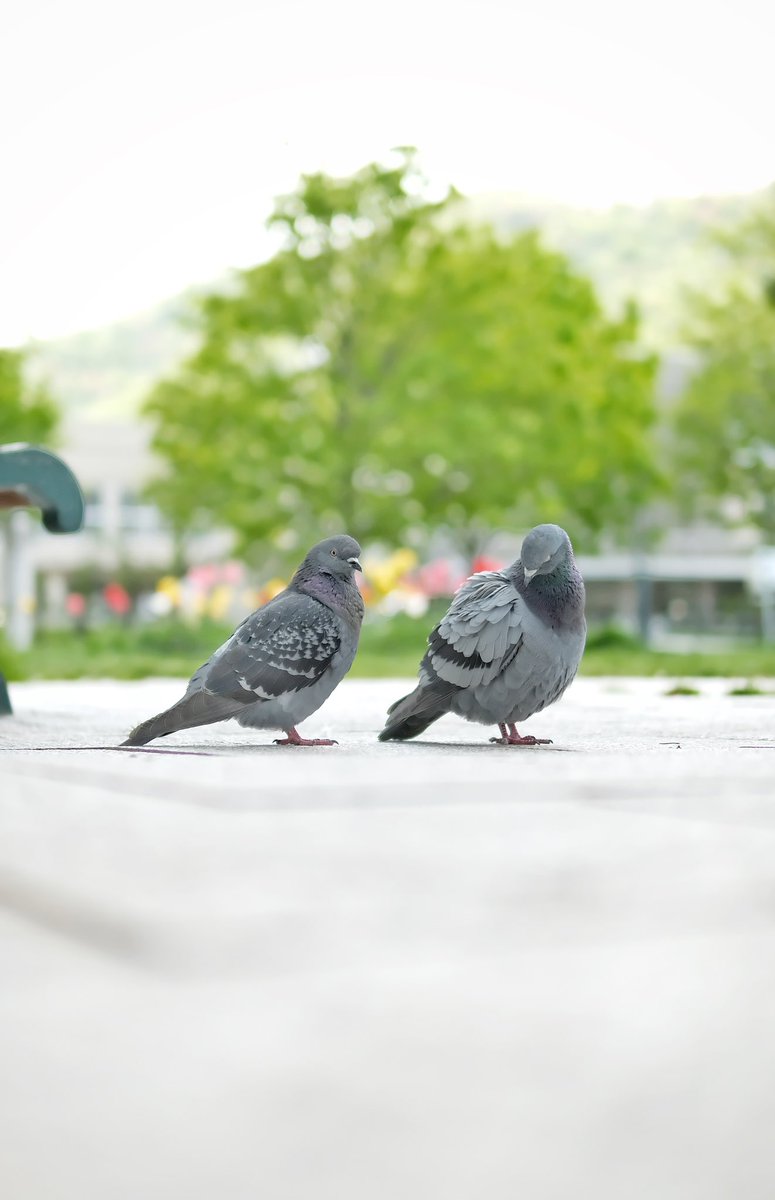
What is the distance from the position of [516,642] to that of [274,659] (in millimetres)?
777

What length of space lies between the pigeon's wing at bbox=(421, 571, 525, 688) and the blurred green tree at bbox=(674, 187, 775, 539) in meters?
29.2

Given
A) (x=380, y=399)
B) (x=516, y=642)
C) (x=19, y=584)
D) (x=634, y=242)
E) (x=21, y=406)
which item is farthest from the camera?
(x=634, y=242)

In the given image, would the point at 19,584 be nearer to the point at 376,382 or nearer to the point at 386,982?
the point at 376,382

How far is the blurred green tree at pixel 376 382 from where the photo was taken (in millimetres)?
22703

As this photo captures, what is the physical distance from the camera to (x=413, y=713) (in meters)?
5.36

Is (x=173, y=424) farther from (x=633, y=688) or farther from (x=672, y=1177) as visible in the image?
(x=672, y=1177)

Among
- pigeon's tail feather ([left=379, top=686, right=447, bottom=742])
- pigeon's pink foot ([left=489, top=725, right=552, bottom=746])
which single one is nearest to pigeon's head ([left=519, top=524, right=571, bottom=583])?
pigeon's tail feather ([left=379, top=686, right=447, bottom=742])

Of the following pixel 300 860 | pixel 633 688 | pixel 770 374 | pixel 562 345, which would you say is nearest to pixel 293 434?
pixel 562 345

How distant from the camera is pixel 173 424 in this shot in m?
29.2

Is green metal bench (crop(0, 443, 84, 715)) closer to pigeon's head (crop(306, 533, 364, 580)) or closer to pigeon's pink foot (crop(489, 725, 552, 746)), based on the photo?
pigeon's head (crop(306, 533, 364, 580))

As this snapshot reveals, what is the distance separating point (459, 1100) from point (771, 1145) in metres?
0.44

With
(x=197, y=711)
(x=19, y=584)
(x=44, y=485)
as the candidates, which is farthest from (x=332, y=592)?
(x=19, y=584)

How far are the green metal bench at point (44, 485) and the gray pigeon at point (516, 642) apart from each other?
8.62ft

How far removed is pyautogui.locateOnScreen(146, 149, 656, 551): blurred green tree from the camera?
22.7 m
